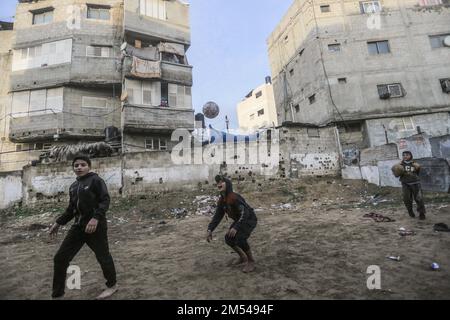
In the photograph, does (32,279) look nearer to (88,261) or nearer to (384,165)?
(88,261)

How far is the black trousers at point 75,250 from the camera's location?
10.6ft

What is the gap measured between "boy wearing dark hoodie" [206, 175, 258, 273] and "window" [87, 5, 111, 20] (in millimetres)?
20039

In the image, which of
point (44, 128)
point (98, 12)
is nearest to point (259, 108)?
point (98, 12)

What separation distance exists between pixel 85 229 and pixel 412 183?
6.94 m

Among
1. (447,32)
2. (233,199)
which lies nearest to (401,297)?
(233,199)

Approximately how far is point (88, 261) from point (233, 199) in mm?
3404

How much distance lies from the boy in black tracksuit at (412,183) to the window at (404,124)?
1349 centimetres

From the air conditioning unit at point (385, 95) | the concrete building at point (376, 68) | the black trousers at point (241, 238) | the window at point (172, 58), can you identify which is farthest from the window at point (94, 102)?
the air conditioning unit at point (385, 95)

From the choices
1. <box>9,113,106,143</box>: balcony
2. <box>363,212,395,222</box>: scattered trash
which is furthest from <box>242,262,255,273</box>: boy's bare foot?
<box>9,113,106,143</box>: balcony

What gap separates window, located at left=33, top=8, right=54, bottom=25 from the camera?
18.5 meters

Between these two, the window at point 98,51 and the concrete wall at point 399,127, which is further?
the window at point 98,51

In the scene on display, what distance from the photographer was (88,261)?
522 centimetres

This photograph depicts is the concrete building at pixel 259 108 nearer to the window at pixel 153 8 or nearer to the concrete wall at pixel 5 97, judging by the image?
the window at pixel 153 8
